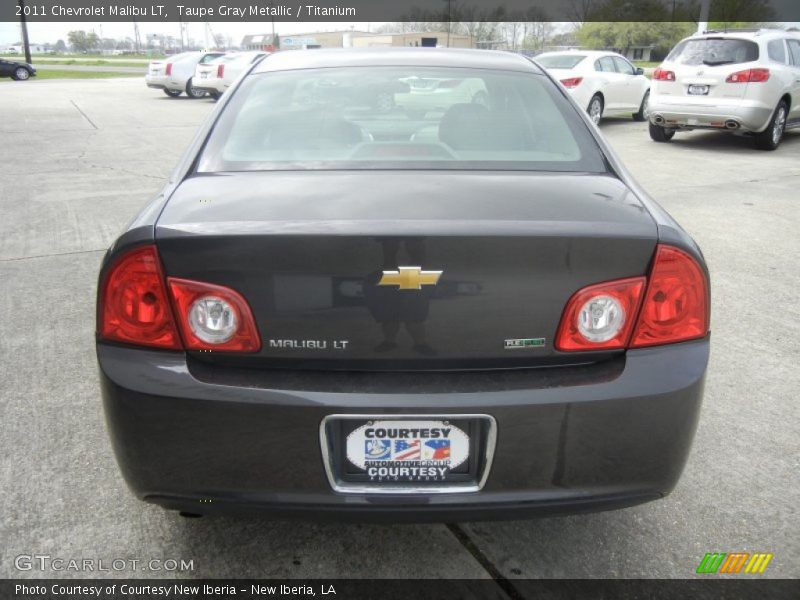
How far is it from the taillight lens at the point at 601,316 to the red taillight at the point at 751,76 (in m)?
10.1

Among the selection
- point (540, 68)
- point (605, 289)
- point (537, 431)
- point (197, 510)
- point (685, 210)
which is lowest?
point (685, 210)

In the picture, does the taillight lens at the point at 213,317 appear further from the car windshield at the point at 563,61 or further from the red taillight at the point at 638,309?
the car windshield at the point at 563,61

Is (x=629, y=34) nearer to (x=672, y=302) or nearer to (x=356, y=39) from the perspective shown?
(x=356, y=39)

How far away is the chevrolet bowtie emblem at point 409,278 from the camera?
1754mm

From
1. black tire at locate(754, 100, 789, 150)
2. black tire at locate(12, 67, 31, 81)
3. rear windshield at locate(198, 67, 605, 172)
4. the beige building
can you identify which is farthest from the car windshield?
the beige building

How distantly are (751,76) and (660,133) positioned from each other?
192cm

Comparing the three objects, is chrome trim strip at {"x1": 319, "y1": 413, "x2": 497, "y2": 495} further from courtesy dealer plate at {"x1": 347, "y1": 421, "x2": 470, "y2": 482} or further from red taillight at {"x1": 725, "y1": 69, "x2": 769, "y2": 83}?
red taillight at {"x1": 725, "y1": 69, "x2": 769, "y2": 83}

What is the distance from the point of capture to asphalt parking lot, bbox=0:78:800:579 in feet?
7.30

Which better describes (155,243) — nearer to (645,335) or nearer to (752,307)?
(645,335)

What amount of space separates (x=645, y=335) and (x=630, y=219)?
31 cm

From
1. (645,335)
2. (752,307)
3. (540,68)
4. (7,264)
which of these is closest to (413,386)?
(645,335)

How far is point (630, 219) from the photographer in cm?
192

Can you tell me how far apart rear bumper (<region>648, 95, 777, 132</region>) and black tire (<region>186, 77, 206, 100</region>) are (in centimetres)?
1515

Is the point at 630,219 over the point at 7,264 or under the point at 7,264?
over
